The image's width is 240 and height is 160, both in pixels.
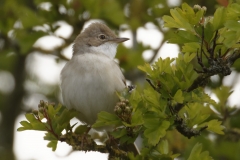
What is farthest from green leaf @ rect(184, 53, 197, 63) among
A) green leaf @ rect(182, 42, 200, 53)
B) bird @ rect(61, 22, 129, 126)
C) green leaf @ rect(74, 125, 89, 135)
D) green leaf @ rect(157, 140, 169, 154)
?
bird @ rect(61, 22, 129, 126)

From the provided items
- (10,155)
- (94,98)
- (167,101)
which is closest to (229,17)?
(167,101)

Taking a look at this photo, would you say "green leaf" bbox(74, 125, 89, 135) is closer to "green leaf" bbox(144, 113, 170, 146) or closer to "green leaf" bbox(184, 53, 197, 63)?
"green leaf" bbox(144, 113, 170, 146)

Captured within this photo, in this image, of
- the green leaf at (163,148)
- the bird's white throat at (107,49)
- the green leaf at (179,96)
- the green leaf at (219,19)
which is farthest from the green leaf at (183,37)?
the bird's white throat at (107,49)

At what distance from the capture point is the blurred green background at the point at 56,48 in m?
6.34

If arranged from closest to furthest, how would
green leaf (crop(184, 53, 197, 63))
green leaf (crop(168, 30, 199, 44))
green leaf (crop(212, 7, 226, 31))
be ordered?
green leaf (crop(212, 7, 226, 31)) → green leaf (crop(168, 30, 199, 44)) → green leaf (crop(184, 53, 197, 63))

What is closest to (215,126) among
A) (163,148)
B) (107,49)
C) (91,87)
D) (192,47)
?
(163,148)

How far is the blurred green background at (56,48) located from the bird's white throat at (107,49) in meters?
0.50

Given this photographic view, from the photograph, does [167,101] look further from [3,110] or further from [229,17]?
[3,110]

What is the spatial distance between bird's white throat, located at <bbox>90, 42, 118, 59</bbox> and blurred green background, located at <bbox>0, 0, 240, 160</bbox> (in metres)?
0.50

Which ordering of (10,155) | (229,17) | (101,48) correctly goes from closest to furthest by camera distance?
(229,17), (101,48), (10,155)

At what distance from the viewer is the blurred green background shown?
20.8 feet

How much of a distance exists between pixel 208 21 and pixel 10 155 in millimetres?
3822

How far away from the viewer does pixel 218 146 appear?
637cm

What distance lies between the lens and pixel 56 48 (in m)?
6.82
